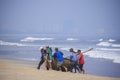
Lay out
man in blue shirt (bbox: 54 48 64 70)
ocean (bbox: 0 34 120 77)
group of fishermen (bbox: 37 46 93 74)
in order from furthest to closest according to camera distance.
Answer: ocean (bbox: 0 34 120 77), group of fishermen (bbox: 37 46 93 74), man in blue shirt (bbox: 54 48 64 70)

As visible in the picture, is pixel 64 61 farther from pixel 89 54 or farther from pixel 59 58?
pixel 89 54

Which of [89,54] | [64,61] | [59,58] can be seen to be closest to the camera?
[59,58]

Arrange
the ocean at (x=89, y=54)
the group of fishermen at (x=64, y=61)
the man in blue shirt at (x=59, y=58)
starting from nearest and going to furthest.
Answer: the man in blue shirt at (x=59, y=58) < the group of fishermen at (x=64, y=61) < the ocean at (x=89, y=54)

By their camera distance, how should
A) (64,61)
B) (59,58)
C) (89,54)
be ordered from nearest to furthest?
(59,58), (64,61), (89,54)

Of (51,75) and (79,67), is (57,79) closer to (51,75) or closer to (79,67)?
(51,75)

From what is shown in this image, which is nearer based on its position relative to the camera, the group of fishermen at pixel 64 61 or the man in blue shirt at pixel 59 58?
the man in blue shirt at pixel 59 58

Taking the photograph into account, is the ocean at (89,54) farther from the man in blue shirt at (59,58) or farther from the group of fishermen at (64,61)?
the man in blue shirt at (59,58)

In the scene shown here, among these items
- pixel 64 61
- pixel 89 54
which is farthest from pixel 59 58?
pixel 89 54

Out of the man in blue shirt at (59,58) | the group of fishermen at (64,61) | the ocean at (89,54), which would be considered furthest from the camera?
the ocean at (89,54)

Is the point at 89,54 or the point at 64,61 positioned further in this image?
the point at 89,54

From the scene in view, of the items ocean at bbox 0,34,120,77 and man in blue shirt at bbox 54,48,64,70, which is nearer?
man in blue shirt at bbox 54,48,64,70

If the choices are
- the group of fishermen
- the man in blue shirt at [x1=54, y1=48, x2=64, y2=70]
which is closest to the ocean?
the group of fishermen

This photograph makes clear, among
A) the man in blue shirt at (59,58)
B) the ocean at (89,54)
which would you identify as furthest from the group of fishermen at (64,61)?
the ocean at (89,54)

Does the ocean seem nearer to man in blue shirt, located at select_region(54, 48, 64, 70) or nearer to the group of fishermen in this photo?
the group of fishermen
